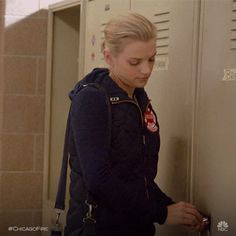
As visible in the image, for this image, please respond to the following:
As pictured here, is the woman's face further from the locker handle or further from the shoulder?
the locker handle

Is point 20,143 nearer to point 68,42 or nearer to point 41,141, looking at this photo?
point 41,141

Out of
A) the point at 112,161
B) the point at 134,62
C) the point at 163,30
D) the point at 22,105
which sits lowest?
the point at 112,161

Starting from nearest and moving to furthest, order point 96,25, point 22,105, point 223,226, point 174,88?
point 223,226 → point 174,88 → point 96,25 → point 22,105

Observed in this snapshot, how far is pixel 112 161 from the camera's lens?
3.59ft

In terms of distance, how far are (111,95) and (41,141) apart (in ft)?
4.37

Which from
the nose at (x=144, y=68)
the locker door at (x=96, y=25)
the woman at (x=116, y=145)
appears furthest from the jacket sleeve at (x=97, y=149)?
the locker door at (x=96, y=25)

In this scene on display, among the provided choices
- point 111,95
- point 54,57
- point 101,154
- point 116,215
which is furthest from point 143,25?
point 54,57

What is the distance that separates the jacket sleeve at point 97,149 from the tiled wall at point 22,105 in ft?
4.00

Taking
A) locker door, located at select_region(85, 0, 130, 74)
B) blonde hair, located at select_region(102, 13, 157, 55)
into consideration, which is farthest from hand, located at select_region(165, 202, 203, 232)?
locker door, located at select_region(85, 0, 130, 74)

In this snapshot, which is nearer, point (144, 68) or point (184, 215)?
point (144, 68)

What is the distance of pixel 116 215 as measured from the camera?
112 cm

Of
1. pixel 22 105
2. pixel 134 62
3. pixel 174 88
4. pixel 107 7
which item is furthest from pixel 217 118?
pixel 22 105

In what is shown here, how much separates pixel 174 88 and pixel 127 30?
0.39 meters

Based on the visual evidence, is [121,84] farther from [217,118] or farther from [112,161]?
[217,118]
